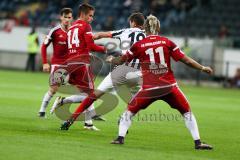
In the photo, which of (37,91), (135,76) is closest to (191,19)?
(37,91)

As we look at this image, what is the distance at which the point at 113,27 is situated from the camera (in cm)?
3897

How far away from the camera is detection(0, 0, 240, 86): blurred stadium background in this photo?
36.2 metres

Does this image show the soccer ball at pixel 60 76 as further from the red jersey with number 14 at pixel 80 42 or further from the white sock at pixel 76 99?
the red jersey with number 14 at pixel 80 42

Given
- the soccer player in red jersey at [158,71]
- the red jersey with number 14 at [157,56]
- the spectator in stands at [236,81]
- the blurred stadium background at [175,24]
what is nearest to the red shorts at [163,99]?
the soccer player in red jersey at [158,71]

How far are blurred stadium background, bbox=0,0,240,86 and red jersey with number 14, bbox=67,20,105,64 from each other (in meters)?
20.0

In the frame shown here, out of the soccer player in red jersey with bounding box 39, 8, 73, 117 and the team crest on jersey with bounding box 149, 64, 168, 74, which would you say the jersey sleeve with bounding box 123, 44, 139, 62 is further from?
the soccer player in red jersey with bounding box 39, 8, 73, 117

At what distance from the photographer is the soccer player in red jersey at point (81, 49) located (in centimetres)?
1452

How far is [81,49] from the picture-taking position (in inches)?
591

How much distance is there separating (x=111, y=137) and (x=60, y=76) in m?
3.57

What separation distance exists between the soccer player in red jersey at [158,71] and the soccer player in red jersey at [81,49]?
208 centimetres

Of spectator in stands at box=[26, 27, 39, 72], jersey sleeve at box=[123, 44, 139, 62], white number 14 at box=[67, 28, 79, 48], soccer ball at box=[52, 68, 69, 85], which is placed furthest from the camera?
spectator in stands at box=[26, 27, 39, 72]

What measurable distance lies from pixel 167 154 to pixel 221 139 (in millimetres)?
2922

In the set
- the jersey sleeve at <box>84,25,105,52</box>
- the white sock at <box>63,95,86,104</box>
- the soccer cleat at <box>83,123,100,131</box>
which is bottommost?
the soccer cleat at <box>83,123,100,131</box>

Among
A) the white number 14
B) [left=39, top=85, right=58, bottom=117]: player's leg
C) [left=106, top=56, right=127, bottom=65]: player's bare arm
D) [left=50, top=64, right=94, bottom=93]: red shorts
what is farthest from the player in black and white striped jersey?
[left=39, top=85, right=58, bottom=117]: player's leg
